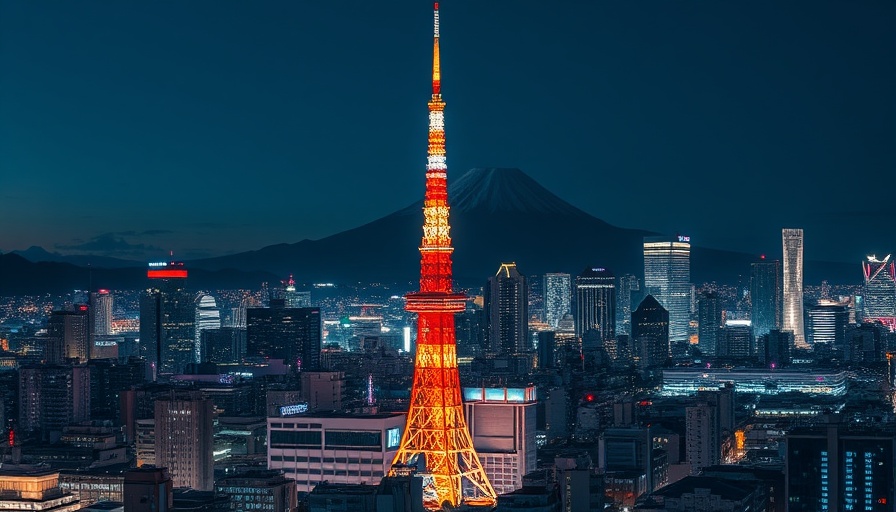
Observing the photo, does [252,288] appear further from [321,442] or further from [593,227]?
[321,442]

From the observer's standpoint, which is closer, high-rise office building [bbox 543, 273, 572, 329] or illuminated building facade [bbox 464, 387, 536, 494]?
illuminated building facade [bbox 464, 387, 536, 494]

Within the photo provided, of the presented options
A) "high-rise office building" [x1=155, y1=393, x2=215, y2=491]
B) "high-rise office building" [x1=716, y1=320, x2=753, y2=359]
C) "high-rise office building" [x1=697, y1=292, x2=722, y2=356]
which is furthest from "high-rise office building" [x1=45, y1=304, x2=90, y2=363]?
"high-rise office building" [x1=697, y1=292, x2=722, y2=356]

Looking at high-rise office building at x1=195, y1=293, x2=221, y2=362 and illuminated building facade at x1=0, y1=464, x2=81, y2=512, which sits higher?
high-rise office building at x1=195, y1=293, x2=221, y2=362

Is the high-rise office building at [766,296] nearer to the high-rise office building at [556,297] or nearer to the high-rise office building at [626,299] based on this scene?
the high-rise office building at [626,299]

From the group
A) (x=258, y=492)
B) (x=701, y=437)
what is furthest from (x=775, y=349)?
(x=258, y=492)

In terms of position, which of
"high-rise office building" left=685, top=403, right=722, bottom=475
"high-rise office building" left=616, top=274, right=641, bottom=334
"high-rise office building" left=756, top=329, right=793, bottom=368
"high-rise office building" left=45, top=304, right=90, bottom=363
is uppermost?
"high-rise office building" left=616, top=274, right=641, bottom=334

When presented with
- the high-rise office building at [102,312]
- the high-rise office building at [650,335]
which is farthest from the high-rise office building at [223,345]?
the high-rise office building at [650,335]

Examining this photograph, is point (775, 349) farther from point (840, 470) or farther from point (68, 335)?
point (840, 470)

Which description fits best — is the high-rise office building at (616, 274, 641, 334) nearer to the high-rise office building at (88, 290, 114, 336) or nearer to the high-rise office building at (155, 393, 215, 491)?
the high-rise office building at (88, 290, 114, 336)
